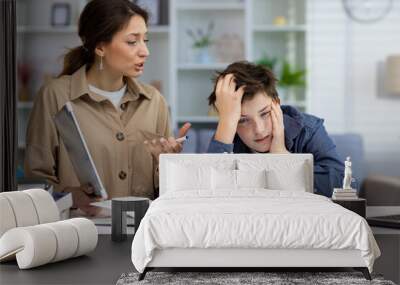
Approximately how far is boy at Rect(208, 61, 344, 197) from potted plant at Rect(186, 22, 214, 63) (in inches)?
66.3

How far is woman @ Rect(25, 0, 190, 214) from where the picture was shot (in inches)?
218

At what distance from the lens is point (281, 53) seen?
751cm

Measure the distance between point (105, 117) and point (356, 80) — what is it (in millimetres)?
3119

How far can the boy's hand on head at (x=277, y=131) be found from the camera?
5.25 m

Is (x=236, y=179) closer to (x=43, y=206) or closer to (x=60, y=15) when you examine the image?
(x=43, y=206)

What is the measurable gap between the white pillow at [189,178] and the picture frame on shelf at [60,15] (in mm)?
2742

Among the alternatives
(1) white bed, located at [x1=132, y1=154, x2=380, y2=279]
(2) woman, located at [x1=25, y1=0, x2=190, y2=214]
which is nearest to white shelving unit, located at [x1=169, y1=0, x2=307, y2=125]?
(2) woman, located at [x1=25, y1=0, x2=190, y2=214]

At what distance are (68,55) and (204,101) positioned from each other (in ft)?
5.36

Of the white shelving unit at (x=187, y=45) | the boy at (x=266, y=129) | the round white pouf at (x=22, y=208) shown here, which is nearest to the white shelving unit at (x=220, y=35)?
the white shelving unit at (x=187, y=45)

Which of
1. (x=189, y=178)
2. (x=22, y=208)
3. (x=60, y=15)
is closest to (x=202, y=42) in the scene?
(x=60, y=15)

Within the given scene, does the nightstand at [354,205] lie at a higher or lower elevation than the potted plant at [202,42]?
lower

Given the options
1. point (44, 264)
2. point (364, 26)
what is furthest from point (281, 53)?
point (44, 264)

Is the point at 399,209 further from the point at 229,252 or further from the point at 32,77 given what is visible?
the point at 32,77

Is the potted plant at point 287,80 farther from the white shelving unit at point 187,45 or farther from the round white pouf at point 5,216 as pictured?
the round white pouf at point 5,216
